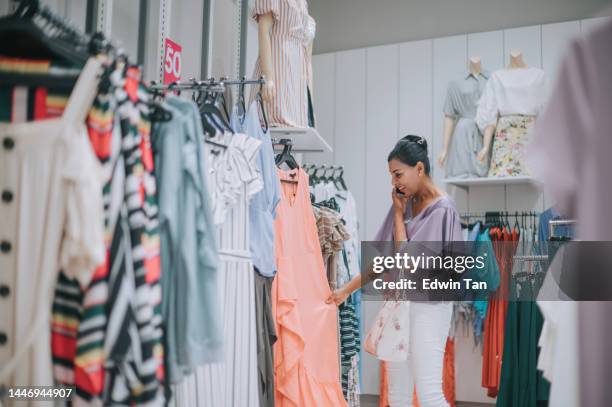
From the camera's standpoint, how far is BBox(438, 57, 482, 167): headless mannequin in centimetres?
461

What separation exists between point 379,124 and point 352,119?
0.27 m

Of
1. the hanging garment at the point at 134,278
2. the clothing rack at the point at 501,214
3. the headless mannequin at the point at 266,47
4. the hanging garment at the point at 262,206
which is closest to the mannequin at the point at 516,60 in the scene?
the clothing rack at the point at 501,214

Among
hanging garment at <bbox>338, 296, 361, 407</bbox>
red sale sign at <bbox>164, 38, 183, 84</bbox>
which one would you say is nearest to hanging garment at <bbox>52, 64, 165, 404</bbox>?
red sale sign at <bbox>164, 38, 183, 84</bbox>

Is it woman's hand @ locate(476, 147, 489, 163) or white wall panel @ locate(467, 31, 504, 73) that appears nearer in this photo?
woman's hand @ locate(476, 147, 489, 163)

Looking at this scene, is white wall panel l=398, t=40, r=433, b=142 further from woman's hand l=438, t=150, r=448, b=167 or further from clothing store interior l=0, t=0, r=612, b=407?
woman's hand l=438, t=150, r=448, b=167

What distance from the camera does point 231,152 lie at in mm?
1946

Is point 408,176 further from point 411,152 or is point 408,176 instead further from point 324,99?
point 324,99

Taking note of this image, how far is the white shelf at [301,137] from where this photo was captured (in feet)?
9.18

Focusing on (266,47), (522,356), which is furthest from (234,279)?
(522,356)

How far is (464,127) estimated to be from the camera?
4.52 m

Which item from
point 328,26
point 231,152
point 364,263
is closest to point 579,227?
point 231,152

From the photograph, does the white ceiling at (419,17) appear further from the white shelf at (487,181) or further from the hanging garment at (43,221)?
the hanging garment at (43,221)

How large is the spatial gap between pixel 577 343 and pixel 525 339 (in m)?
2.00

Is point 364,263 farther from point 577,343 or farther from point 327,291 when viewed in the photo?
point 577,343
